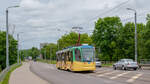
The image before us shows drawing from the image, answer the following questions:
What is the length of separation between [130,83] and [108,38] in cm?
4948

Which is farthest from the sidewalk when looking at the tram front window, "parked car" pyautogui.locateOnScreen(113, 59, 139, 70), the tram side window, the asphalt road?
"parked car" pyautogui.locateOnScreen(113, 59, 139, 70)

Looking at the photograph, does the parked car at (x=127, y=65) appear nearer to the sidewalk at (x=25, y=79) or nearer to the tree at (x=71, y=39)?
the sidewalk at (x=25, y=79)

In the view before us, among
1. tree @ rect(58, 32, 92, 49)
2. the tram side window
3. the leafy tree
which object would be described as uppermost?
tree @ rect(58, 32, 92, 49)

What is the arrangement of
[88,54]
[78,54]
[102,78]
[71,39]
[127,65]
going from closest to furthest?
[102,78] < [88,54] < [78,54] < [127,65] < [71,39]

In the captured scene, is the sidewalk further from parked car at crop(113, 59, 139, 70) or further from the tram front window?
parked car at crop(113, 59, 139, 70)

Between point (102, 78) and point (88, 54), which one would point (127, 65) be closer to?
point (88, 54)

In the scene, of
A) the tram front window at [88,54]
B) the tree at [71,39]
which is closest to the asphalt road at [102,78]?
the tram front window at [88,54]

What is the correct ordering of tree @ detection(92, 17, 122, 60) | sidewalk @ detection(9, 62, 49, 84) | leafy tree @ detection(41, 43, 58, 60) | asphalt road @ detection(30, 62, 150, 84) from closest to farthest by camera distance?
asphalt road @ detection(30, 62, 150, 84) → sidewalk @ detection(9, 62, 49, 84) → tree @ detection(92, 17, 122, 60) → leafy tree @ detection(41, 43, 58, 60)

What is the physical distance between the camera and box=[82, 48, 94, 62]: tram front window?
26469 millimetres

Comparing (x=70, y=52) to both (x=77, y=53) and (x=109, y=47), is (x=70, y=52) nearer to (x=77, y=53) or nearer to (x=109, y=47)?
(x=77, y=53)

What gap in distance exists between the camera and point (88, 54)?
2677 cm

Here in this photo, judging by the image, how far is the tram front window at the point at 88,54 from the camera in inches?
1042

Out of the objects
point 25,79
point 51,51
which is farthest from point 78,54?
point 51,51

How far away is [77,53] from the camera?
2709 cm
